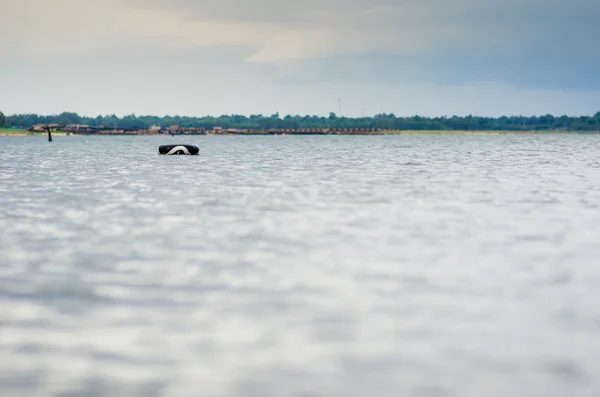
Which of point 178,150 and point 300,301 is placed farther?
point 178,150

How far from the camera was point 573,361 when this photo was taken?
11.8m

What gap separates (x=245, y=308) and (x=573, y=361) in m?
6.16

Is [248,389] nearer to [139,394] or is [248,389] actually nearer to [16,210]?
[139,394]

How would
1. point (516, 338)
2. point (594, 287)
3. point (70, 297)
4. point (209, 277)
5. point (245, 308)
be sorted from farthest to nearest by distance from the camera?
1. point (209, 277)
2. point (594, 287)
3. point (70, 297)
4. point (245, 308)
5. point (516, 338)

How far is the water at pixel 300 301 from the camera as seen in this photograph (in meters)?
11.0

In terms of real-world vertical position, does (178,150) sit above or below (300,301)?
below

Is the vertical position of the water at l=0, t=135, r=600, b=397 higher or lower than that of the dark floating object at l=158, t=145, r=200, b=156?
higher

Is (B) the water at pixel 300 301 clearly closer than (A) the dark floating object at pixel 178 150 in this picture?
Yes

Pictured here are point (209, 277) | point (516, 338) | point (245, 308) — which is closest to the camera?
point (516, 338)

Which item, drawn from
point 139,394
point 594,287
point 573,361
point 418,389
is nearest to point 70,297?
point 139,394

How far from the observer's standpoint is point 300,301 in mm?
15766

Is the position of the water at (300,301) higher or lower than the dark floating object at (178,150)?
higher

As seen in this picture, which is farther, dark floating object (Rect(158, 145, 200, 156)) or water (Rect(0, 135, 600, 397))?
dark floating object (Rect(158, 145, 200, 156))

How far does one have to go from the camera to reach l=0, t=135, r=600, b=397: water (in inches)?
435
